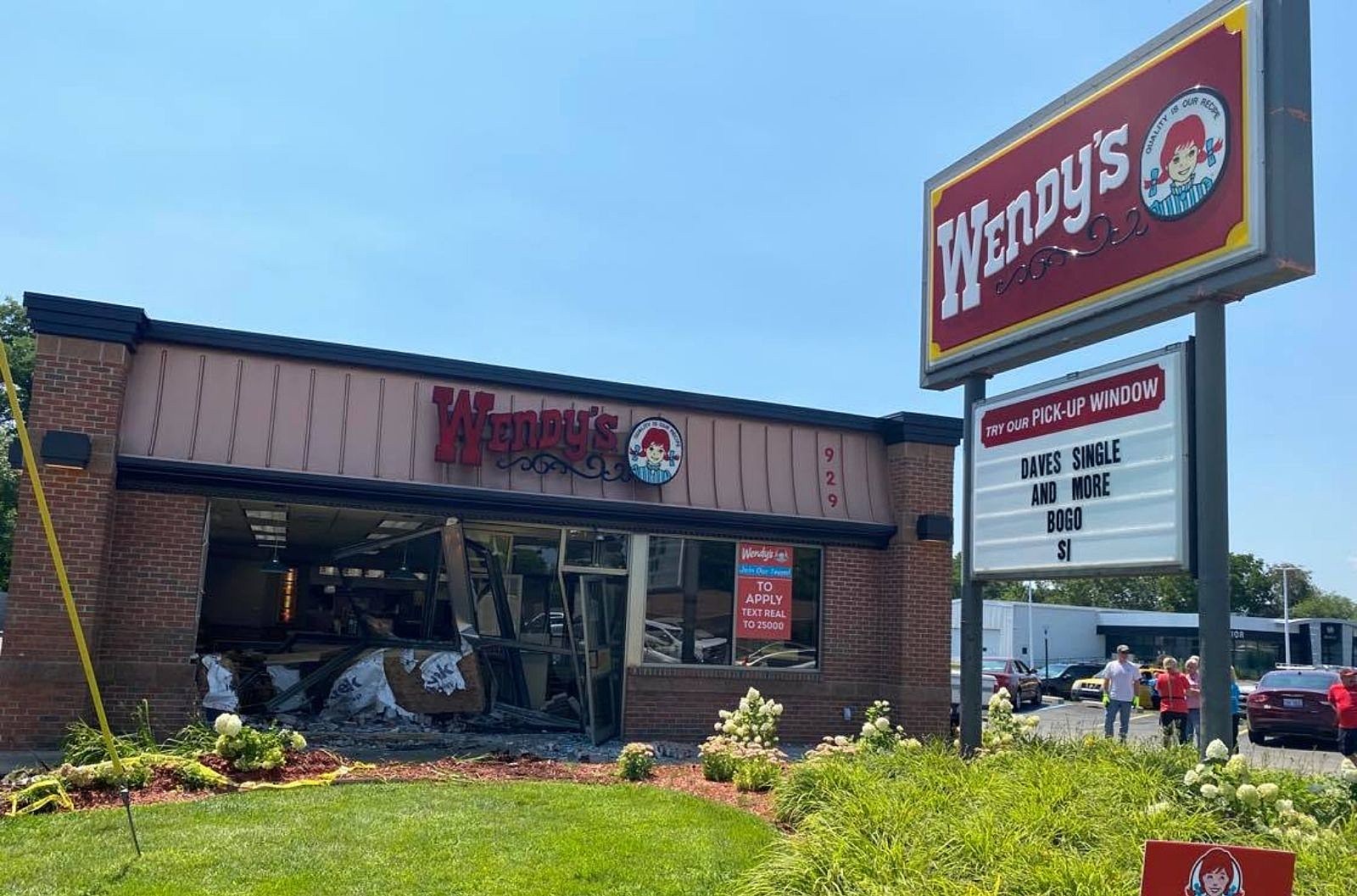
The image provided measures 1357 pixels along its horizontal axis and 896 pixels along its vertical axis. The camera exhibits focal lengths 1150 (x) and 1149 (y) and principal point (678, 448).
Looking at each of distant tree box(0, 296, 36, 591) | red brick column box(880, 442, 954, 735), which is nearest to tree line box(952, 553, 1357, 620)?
distant tree box(0, 296, 36, 591)

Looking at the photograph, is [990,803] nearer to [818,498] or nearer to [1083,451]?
[1083,451]

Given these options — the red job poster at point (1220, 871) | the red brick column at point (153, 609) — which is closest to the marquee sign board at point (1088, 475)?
the red job poster at point (1220, 871)

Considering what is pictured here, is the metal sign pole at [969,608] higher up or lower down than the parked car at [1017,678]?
higher up

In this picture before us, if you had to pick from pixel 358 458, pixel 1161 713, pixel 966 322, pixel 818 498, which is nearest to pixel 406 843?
pixel 966 322

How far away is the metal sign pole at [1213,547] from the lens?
291 inches

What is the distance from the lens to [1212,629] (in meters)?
7.41

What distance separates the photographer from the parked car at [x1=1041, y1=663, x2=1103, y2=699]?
3722 centimetres

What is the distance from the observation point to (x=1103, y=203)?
8.63 meters

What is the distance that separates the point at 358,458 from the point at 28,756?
460 cm

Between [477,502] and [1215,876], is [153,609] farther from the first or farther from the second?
[1215,876]

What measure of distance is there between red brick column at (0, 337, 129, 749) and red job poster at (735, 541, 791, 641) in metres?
7.79

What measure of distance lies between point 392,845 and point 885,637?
1022cm

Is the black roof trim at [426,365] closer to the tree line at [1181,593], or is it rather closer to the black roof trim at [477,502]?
the black roof trim at [477,502]

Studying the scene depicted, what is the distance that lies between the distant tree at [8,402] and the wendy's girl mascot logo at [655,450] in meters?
30.8
